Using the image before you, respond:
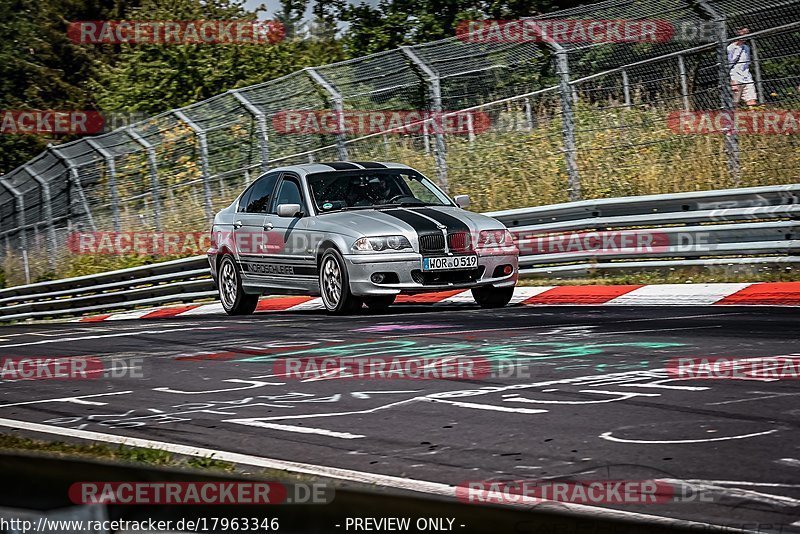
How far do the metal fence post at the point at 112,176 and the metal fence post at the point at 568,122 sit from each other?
10820 mm

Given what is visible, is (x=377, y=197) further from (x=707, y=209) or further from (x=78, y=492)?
(x=78, y=492)

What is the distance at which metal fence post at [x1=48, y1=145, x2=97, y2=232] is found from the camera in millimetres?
24109

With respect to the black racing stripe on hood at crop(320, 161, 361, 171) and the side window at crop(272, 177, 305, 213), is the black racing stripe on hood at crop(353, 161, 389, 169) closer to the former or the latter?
the black racing stripe on hood at crop(320, 161, 361, 171)

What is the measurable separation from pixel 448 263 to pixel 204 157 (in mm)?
9816

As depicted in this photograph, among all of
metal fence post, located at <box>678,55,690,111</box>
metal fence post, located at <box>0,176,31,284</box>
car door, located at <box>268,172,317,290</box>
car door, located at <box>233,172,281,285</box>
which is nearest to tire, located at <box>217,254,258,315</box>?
car door, located at <box>233,172,281,285</box>

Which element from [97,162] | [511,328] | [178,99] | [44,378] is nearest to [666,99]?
[511,328]

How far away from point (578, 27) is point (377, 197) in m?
3.96

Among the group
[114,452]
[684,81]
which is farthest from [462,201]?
[114,452]

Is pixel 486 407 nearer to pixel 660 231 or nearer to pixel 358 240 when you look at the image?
pixel 358 240

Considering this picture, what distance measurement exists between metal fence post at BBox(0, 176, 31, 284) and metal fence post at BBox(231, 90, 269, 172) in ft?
34.8

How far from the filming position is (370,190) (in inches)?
514

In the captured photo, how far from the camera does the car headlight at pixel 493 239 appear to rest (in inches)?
473

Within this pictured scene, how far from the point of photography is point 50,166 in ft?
82.8

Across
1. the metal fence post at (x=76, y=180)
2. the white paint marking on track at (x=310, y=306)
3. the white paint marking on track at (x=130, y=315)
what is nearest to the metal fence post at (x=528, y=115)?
the white paint marking on track at (x=310, y=306)
